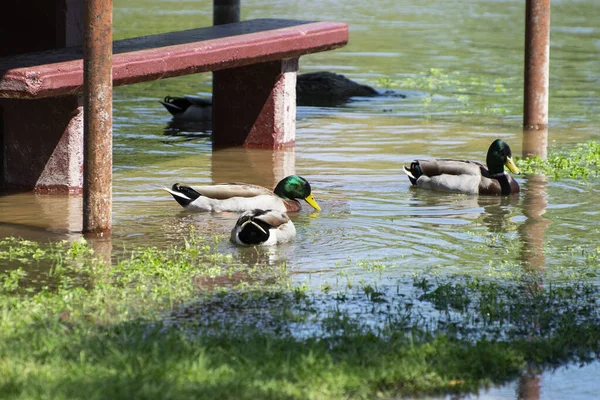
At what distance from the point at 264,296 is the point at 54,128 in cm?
428

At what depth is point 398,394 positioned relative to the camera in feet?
18.2

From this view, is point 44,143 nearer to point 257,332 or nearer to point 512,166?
point 512,166

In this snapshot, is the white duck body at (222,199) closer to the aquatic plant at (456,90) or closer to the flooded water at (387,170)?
the flooded water at (387,170)

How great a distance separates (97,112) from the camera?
8.80 meters

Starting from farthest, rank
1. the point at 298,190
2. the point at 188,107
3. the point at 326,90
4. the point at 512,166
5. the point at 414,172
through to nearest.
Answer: the point at 326,90 < the point at 188,107 < the point at 512,166 < the point at 414,172 < the point at 298,190

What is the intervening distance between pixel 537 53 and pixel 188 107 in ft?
15.1

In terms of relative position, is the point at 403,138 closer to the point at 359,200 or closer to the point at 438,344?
the point at 359,200

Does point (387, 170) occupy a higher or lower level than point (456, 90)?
lower

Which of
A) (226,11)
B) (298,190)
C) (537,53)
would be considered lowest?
(298,190)

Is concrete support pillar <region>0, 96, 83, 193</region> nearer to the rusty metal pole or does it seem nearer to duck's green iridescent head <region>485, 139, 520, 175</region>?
the rusty metal pole

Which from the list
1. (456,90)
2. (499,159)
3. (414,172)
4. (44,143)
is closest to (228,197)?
(44,143)

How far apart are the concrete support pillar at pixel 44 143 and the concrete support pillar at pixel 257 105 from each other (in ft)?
11.1


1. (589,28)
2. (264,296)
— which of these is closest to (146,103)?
(264,296)

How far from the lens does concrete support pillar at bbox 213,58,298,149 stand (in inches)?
542
